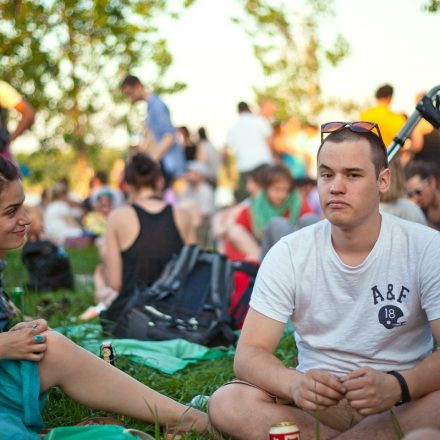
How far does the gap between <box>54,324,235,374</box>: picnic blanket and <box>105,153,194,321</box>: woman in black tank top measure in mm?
1087

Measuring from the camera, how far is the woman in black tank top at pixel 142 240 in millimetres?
6402

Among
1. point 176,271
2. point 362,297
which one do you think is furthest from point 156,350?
point 362,297

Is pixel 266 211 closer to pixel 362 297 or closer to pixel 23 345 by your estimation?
pixel 362 297

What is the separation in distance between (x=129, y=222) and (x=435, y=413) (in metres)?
3.82

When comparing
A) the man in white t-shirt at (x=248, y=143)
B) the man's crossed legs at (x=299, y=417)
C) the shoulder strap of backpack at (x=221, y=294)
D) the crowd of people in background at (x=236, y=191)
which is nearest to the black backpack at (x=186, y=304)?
the shoulder strap of backpack at (x=221, y=294)

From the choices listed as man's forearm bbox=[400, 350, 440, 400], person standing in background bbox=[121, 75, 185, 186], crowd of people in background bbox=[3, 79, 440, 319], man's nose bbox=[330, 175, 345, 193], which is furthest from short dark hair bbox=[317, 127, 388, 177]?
person standing in background bbox=[121, 75, 185, 186]

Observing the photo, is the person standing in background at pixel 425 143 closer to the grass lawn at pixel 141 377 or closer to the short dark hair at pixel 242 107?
the short dark hair at pixel 242 107

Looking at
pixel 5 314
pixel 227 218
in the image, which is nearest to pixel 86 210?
pixel 227 218

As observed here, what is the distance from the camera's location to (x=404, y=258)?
313 cm

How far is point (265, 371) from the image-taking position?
3.05 metres

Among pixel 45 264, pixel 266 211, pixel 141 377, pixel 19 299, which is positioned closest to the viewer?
pixel 141 377

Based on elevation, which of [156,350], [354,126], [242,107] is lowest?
[156,350]

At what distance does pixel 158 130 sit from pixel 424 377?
7946 millimetres

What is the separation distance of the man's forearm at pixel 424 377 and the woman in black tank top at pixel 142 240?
11.7ft
